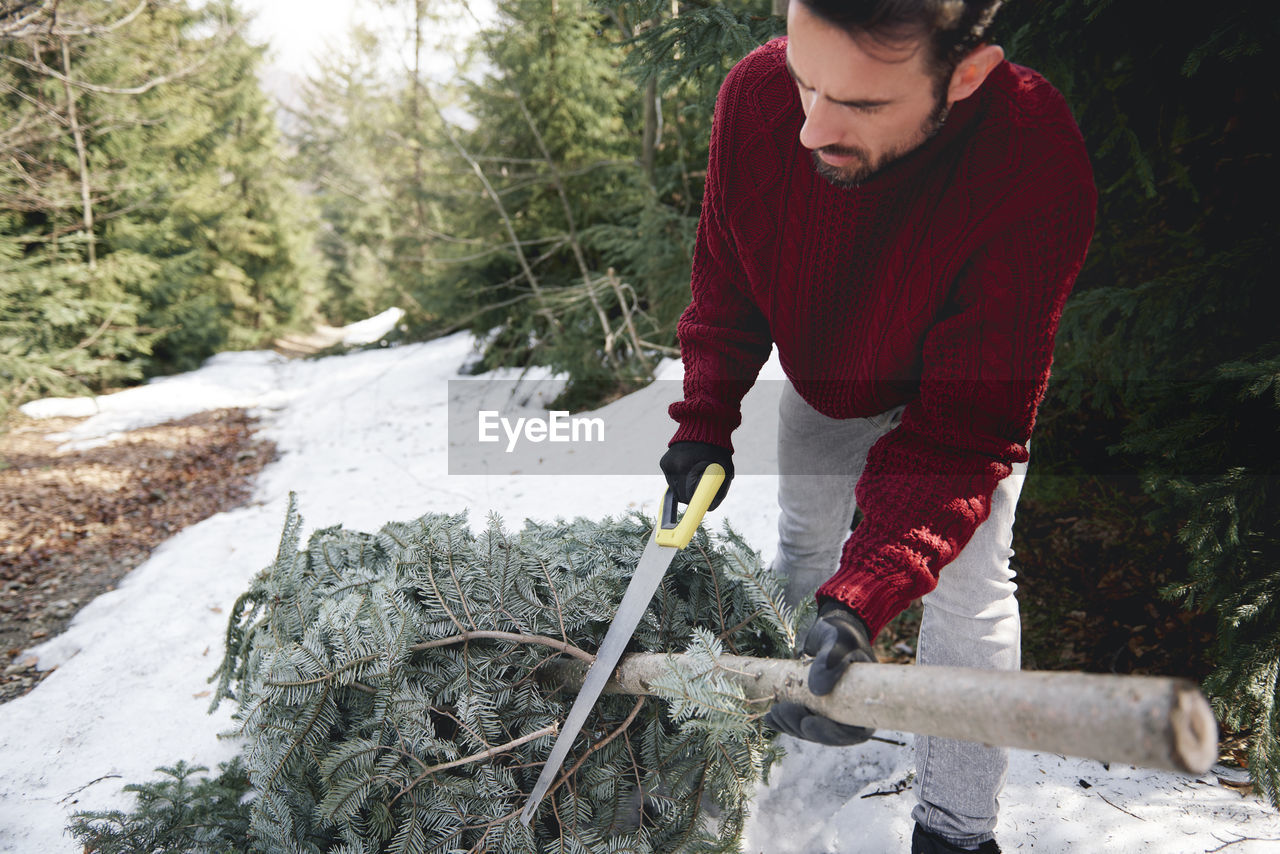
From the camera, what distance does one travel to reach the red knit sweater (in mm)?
1199

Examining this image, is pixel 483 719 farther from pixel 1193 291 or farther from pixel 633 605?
pixel 1193 291

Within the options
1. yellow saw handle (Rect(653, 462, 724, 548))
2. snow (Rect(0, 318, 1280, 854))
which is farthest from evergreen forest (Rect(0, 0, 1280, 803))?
yellow saw handle (Rect(653, 462, 724, 548))

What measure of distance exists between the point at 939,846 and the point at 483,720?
1100 mm

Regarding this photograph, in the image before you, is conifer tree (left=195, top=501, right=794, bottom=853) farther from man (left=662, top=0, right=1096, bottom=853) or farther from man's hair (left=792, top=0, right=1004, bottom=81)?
man's hair (left=792, top=0, right=1004, bottom=81)

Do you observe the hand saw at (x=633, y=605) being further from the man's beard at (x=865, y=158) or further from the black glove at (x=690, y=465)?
the man's beard at (x=865, y=158)

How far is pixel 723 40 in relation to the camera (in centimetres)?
276

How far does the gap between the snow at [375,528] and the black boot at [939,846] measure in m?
0.32

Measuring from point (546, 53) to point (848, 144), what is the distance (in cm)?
764

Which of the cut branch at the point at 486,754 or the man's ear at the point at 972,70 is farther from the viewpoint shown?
the cut branch at the point at 486,754

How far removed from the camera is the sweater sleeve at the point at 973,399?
1188mm

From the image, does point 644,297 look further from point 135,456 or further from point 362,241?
point 362,241

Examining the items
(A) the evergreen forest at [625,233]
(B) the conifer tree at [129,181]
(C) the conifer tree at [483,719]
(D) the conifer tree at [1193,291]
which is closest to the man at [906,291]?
(C) the conifer tree at [483,719]

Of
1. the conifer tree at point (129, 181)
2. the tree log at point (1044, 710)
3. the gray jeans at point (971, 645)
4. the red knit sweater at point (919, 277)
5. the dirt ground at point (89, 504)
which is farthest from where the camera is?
the conifer tree at point (129, 181)
